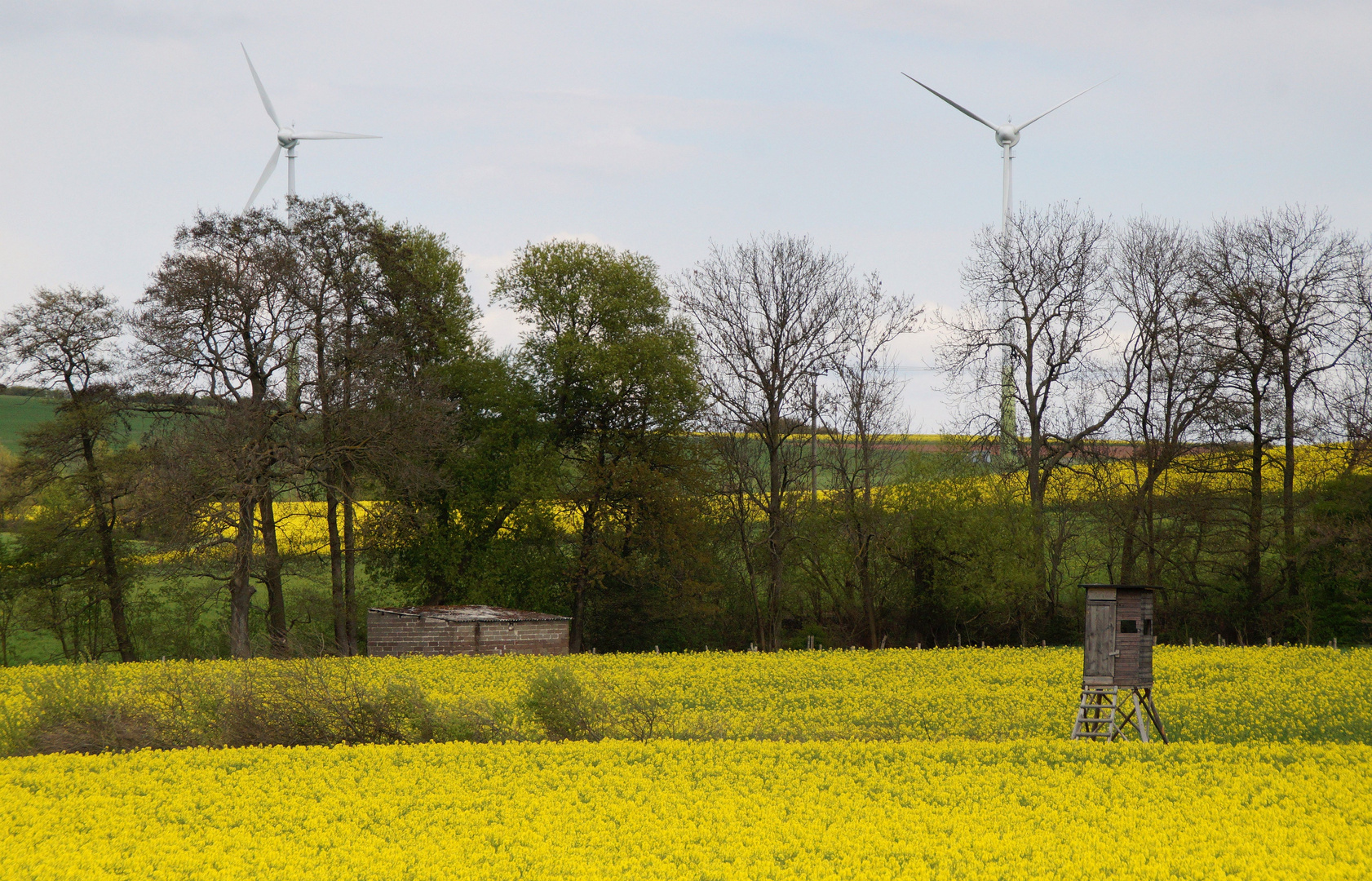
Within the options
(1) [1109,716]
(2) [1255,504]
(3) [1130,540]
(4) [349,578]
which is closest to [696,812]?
(1) [1109,716]

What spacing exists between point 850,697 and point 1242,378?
1057 inches

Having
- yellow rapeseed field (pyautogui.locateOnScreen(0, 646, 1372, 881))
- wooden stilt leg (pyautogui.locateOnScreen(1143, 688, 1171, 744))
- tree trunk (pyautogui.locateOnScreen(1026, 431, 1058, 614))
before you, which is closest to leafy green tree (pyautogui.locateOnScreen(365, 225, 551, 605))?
tree trunk (pyautogui.locateOnScreen(1026, 431, 1058, 614))

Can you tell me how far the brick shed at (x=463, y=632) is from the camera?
117 feet

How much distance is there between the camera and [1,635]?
4512cm

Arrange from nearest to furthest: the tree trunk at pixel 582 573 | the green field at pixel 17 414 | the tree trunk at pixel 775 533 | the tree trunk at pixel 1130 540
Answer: the tree trunk at pixel 1130 540 < the tree trunk at pixel 775 533 < the tree trunk at pixel 582 573 < the green field at pixel 17 414

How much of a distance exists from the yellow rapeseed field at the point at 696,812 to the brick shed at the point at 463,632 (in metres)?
17.5

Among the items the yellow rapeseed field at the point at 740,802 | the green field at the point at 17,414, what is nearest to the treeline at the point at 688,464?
the yellow rapeseed field at the point at 740,802

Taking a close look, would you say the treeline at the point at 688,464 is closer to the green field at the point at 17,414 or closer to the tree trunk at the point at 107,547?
the tree trunk at the point at 107,547

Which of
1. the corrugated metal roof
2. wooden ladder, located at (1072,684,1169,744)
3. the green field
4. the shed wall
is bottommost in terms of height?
the shed wall

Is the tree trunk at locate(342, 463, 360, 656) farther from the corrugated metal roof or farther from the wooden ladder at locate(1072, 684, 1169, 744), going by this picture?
the wooden ladder at locate(1072, 684, 1169, 744)

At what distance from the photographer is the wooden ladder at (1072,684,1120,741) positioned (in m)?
19.7

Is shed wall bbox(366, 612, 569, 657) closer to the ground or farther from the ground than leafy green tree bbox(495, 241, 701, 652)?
closer to the ground

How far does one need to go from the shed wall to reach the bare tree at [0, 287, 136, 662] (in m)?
9.82

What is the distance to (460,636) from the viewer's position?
1398 inches
